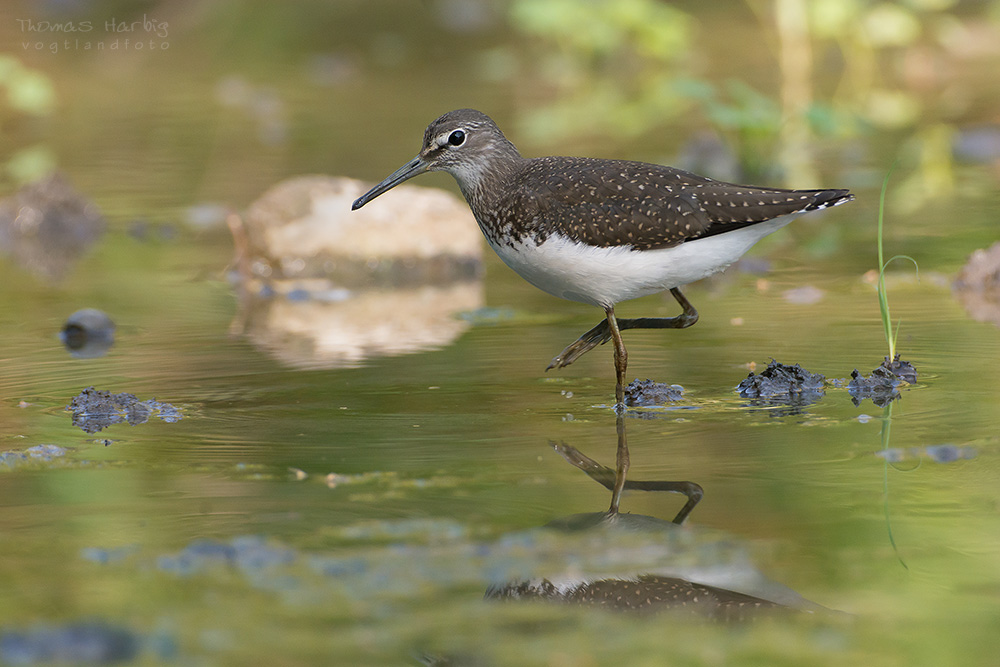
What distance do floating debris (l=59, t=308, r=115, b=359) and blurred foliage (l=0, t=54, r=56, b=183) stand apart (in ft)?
15.5

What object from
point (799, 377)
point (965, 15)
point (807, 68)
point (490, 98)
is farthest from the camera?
point (965, 15)

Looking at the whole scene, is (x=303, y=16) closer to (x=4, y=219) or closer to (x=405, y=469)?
(x=4, y=219)

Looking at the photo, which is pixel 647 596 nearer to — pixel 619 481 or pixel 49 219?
pixel 619 481

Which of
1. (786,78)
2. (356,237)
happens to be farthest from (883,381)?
(786,78)

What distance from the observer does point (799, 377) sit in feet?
21.9

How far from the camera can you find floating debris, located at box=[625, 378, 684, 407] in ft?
21.8

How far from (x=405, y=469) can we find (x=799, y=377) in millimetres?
2049

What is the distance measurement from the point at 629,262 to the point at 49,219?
700 centimetres

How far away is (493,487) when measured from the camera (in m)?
5.48

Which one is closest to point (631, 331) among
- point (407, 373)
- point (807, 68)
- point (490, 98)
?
point (407, 373)

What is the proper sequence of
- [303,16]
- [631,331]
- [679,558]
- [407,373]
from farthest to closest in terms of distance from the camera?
[303,16] → [631,331] → [407,373] → [679,558]

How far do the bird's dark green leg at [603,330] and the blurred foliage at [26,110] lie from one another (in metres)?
7.29

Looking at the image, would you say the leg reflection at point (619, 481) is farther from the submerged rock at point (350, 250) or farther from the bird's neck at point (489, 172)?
the submerged rock at point (350, 250)

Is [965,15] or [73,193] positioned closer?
[73,193]
